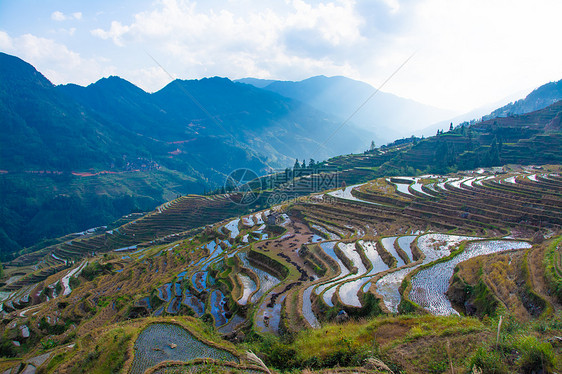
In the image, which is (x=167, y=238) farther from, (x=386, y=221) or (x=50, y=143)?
(x=50, y=143)

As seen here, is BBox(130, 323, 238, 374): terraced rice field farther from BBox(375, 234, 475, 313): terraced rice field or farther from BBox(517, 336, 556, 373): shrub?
BBox(375, 234, 475, 313): terraced rice field

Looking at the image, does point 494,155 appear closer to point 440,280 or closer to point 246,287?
point 440,280

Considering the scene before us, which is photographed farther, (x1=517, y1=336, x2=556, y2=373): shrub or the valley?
the valley

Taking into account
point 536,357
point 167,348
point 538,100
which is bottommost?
point 167,348

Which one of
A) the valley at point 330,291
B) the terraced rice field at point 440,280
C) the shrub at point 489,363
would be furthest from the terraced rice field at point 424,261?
the shrub at point 489,363

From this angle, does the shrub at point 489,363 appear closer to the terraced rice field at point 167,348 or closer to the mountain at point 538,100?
the terraced rice field at point 167,348

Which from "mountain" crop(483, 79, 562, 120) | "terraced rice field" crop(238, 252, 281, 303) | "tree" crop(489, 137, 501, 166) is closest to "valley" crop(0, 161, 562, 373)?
"terraced rice field" crop(238, 252, 281, 303)

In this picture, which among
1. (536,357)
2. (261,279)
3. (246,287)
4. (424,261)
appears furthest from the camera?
(261,279)

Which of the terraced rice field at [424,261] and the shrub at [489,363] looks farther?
the terraced rice field at [424,261]

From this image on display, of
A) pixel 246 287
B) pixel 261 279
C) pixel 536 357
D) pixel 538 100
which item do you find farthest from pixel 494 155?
pixel 538 100

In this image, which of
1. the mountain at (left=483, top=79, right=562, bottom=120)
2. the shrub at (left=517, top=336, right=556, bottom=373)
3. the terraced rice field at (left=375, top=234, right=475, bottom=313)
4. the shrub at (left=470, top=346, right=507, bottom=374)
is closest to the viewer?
the shrub at (left=517, top=336, right=556, bottom=373)

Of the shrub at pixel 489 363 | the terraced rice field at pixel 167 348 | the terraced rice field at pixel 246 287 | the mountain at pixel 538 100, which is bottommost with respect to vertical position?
the terraced rice field at pixel 246 287

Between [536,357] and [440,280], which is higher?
[536,357]
